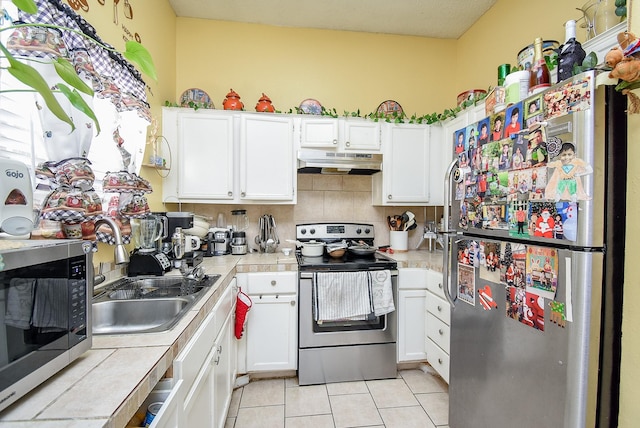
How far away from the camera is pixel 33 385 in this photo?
23.3 inches

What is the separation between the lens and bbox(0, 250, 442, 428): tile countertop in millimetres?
536

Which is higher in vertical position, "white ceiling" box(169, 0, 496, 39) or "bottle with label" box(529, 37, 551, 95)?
"white ceiling" box(169, 0, 496, 39)

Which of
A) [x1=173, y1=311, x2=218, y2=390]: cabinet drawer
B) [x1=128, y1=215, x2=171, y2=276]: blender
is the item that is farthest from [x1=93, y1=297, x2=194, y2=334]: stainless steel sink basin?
[x1=128, y1=215, x2=171, y2=276]: blender

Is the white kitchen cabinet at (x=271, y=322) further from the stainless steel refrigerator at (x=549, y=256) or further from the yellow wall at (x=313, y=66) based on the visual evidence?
the yellow wall at (x=313, y=66)

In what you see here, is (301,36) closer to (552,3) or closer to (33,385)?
(552,3)

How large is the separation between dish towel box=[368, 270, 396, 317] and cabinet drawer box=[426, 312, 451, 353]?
31 centimetres

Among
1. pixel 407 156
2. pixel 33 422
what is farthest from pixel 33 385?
pixel 407 156

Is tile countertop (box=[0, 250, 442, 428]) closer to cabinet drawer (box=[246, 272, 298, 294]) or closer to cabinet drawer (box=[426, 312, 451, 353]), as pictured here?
cabinet drawer (box=[246, 272, 298, 294])

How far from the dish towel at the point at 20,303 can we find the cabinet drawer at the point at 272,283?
150 centimetres

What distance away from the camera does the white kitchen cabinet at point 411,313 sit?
221cm

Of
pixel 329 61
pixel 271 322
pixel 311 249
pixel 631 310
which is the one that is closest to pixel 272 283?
pixel 271 322

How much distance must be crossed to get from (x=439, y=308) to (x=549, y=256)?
1113mm

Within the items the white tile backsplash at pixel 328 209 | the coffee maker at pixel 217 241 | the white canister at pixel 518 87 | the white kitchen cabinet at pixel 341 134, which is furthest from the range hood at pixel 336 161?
the white canister at pixel 518 87

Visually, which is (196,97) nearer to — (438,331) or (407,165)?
(407,165)
